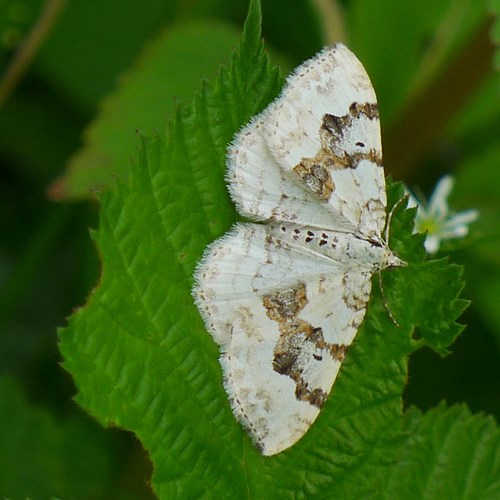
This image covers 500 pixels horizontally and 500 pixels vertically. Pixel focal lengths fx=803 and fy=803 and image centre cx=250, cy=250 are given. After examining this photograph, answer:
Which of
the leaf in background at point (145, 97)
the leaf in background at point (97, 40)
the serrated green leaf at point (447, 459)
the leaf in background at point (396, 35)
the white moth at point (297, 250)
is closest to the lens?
the white moth at point (297, 250)

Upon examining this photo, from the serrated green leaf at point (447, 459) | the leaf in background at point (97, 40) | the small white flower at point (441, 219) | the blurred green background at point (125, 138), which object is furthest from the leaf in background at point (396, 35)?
the serrated green leaf at point (447, 459)

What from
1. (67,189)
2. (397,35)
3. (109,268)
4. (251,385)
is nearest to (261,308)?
(251,385)

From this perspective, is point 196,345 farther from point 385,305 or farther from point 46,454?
point 46,454

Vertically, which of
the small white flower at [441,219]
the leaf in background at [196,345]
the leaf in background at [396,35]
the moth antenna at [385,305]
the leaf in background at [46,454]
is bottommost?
the leaf in background at [46,454]

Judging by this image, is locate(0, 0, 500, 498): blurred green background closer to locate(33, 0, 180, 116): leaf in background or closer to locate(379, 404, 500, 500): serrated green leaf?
locate(33, 0, 180, 116): leaf in background

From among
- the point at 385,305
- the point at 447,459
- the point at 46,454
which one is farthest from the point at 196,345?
the point at 46,454

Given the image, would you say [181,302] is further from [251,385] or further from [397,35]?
[397,35]

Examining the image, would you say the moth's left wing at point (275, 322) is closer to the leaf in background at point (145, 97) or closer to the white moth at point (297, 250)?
the white moth at point (297, 250)
